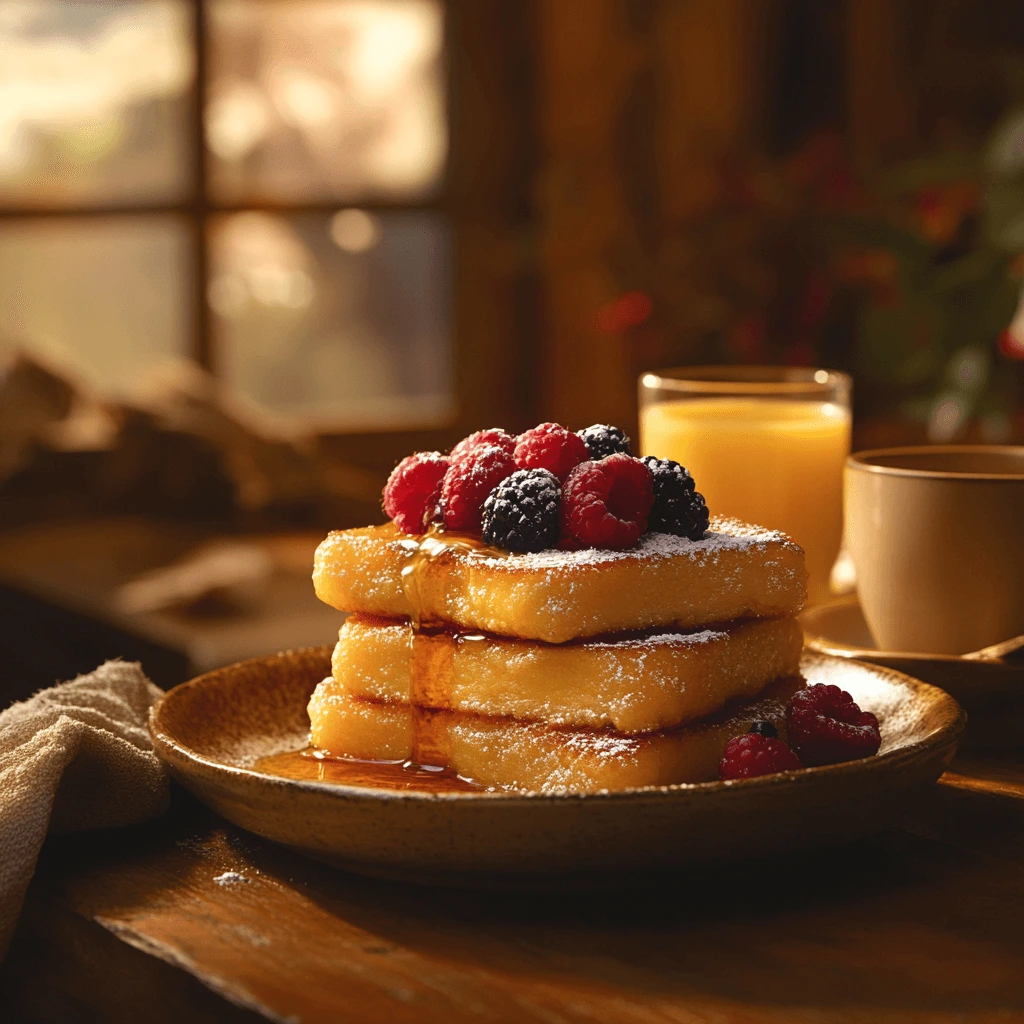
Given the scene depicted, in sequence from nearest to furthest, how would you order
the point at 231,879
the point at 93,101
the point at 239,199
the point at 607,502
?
the point at 231,879 → the point at 607,502 → the point at 93,101 → the point at 239,199

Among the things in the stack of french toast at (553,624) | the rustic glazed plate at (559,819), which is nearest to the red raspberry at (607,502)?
the stack of french toast at (553,624)

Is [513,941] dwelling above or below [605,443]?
below

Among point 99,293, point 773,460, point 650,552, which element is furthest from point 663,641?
point 99,293

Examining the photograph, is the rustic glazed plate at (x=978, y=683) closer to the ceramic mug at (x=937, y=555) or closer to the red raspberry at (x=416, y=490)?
the ceramic mug at (x=937, y=555)

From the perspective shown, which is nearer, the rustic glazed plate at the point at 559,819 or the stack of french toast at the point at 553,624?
the rustic glazed plate at the point at 559,819

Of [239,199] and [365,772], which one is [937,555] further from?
[239,199]

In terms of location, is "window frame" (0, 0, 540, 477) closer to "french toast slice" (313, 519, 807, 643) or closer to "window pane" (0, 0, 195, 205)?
"window pane" (0, 0, 195, 205)
